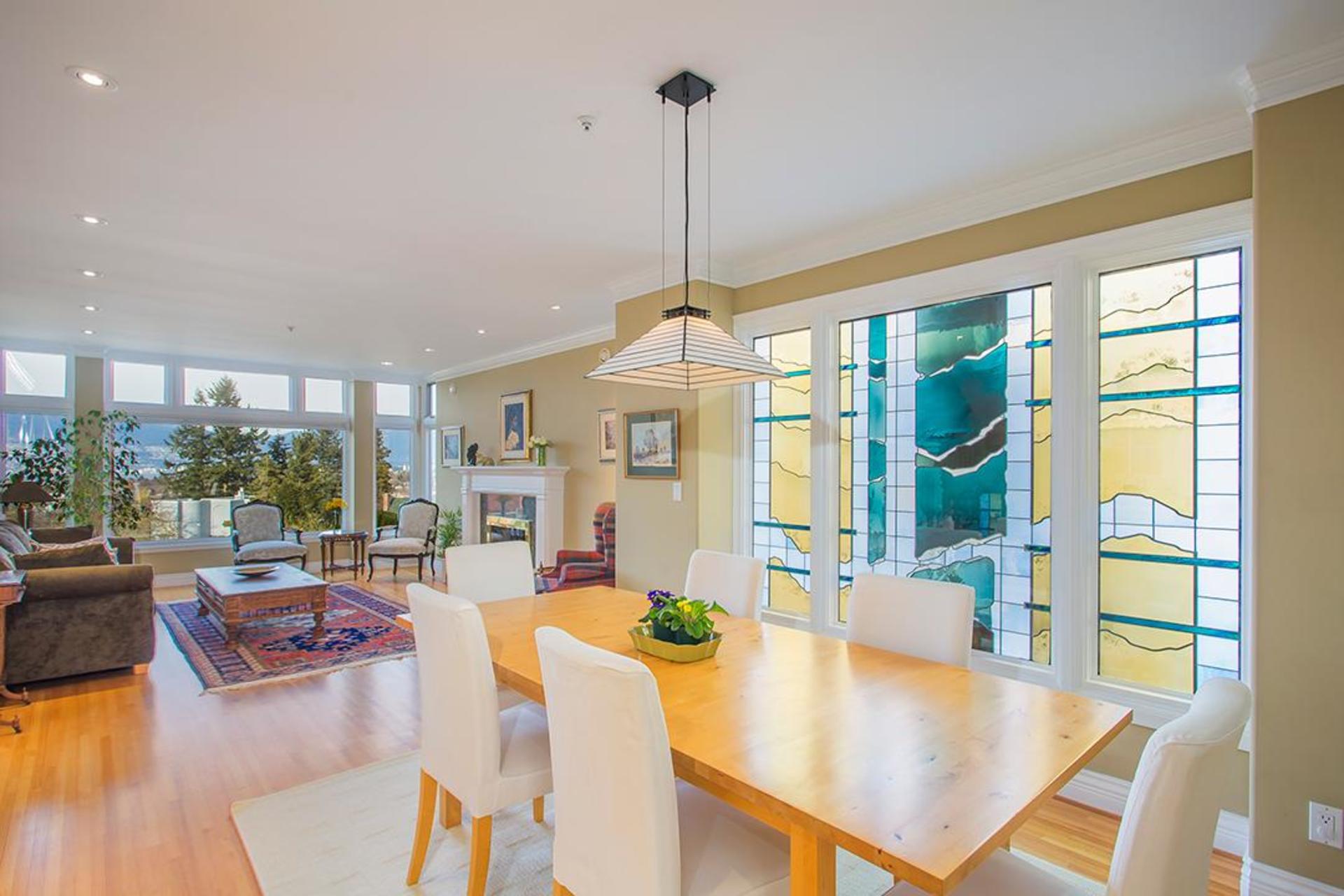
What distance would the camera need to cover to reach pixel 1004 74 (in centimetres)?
205

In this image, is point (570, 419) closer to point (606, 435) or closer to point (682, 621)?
point (606, 435)

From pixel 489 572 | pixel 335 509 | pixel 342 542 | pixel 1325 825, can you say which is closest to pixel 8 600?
pixel 489 572

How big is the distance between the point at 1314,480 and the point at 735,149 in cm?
221

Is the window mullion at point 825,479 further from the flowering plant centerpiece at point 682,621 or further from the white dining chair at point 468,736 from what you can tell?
the white dining chair at point 468,736

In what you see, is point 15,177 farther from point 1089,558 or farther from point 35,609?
point 1089,558

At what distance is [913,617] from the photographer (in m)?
2.27

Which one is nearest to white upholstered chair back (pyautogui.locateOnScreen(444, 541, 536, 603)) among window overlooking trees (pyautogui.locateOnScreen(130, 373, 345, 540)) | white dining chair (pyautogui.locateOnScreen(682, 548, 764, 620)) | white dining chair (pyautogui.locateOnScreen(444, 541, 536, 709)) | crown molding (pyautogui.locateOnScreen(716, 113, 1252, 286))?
white dining chair (pyautogui.locateOnScreen(444, 541, 536, 709))

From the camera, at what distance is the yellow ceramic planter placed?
2004mm

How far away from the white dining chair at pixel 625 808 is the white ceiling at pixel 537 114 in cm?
169

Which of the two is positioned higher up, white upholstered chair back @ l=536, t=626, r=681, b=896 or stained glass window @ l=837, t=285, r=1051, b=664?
stained glass window @ l=837, t=285, r=1051, b=664

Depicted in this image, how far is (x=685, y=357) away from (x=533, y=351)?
17.6ft

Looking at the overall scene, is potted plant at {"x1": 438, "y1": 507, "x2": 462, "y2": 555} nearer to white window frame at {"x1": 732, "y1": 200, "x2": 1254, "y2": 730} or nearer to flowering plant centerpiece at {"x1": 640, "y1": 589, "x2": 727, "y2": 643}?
white window frame at {"x1": 732, "y1": 200, "x2": 1254, "y2": 730}

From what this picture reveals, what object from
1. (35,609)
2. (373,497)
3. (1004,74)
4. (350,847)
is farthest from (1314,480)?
(373,497)

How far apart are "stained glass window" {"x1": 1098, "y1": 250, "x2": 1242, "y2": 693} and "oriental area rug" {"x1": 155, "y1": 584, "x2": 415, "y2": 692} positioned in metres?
4.42
